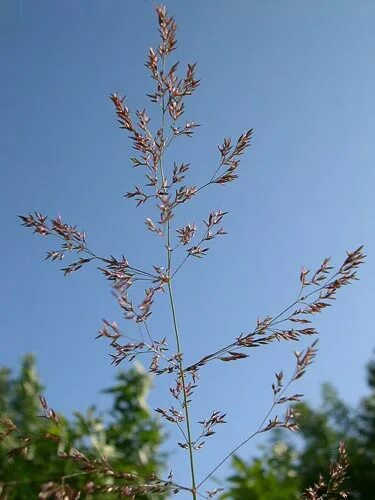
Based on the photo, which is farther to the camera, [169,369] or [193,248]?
[193,248]

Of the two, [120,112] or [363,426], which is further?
[363,426]

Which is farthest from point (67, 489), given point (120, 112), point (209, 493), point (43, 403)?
point (120, 112)

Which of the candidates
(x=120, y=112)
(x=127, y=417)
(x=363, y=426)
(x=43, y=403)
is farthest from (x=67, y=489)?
(x=363, y=426)

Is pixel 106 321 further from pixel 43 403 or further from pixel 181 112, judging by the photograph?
pixel 181 112

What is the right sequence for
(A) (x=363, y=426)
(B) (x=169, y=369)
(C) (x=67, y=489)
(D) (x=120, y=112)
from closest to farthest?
1. (C) (x=67, y=489)
2. (B) (x=169, y=369)
3. (D) (x=120, y=112)
4. (A) (x=363, y=426)

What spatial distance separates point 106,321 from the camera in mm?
1799

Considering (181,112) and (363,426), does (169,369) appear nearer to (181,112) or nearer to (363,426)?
(181,112)

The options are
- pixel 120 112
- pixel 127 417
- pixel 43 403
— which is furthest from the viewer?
pixel 127 417

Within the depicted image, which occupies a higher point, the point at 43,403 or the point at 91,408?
the point at 91,408

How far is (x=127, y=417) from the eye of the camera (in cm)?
697

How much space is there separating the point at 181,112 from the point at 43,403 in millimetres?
1225

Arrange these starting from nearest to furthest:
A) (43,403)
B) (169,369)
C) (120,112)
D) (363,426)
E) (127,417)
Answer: (43,403), (169,369), (120,112), (127,417), (363,426)

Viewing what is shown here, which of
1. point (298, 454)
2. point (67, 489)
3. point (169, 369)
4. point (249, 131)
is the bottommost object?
point (67, 489)

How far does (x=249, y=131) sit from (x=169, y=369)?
1.01m
